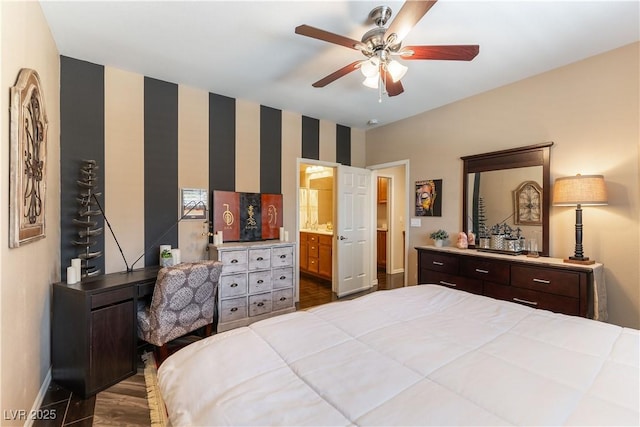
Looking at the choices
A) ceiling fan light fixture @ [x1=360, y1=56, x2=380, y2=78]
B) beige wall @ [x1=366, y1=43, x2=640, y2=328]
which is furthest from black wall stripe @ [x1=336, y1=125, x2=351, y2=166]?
ceiling fan light fixture @ [x1=360, y1=56, x2=380, y2=78]

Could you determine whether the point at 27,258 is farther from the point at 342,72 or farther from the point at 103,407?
the point at 342,72

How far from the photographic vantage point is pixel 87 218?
103 inches

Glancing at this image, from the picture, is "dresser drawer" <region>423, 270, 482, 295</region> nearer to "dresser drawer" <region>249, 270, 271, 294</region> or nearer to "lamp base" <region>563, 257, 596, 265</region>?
"lamp base" <region>563, 257, 596, 265</region>

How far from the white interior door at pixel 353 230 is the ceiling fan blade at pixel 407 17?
8.89ft

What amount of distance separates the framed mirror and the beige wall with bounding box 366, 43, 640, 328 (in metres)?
0.08

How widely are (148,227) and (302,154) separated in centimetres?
221

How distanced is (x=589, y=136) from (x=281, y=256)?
3.32 meters

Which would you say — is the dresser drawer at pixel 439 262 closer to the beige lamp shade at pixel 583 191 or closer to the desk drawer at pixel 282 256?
the beige lamp shade at pixel 583 191

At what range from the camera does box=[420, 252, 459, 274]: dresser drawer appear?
10.5ft

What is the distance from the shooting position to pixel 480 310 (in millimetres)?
1701

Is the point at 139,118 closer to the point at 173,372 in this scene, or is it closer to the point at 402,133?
the point at 173,372

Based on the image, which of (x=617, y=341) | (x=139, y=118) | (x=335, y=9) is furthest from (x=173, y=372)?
(x=139, y=118)

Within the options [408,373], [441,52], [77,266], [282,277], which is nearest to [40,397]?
[77,266]

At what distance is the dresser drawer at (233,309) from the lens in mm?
3109
